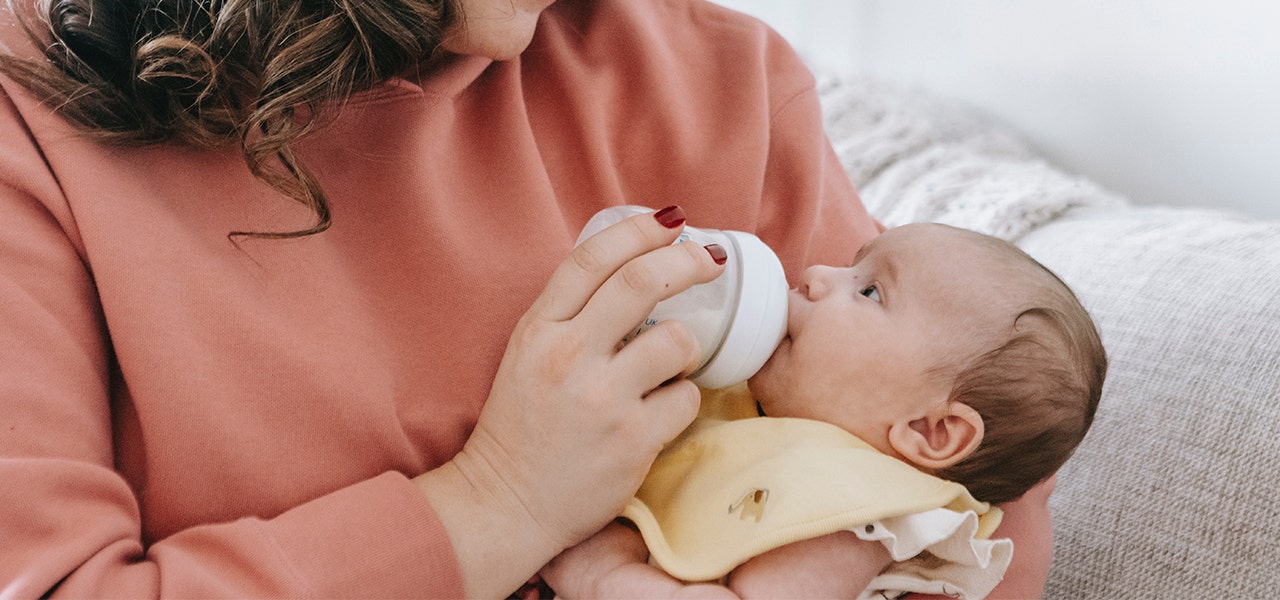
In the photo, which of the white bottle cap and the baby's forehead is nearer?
the white bottle cap

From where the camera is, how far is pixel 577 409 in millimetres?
865

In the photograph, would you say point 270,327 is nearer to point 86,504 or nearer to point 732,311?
point 86,504

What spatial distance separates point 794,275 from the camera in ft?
3.98

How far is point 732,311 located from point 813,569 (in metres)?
0.25

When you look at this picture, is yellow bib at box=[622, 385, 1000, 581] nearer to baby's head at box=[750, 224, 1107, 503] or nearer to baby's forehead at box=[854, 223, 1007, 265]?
baby's head at box=[750, 224, 1107, 503]

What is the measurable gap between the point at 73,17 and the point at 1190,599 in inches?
49.0

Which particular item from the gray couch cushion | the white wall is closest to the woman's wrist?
the gray couch cushion

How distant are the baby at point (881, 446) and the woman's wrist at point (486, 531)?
6 cm

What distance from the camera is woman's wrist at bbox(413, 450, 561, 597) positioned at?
88cm

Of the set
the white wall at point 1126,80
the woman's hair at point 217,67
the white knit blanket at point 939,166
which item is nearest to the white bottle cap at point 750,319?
the woman's hair at point 217,67

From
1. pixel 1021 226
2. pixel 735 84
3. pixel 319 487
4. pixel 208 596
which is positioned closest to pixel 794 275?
pixel 735 84

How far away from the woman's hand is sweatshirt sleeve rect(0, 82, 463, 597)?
0.18 ft

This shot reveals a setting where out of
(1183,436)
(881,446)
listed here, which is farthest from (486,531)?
(1183,436)

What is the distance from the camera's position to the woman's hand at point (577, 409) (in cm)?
87
